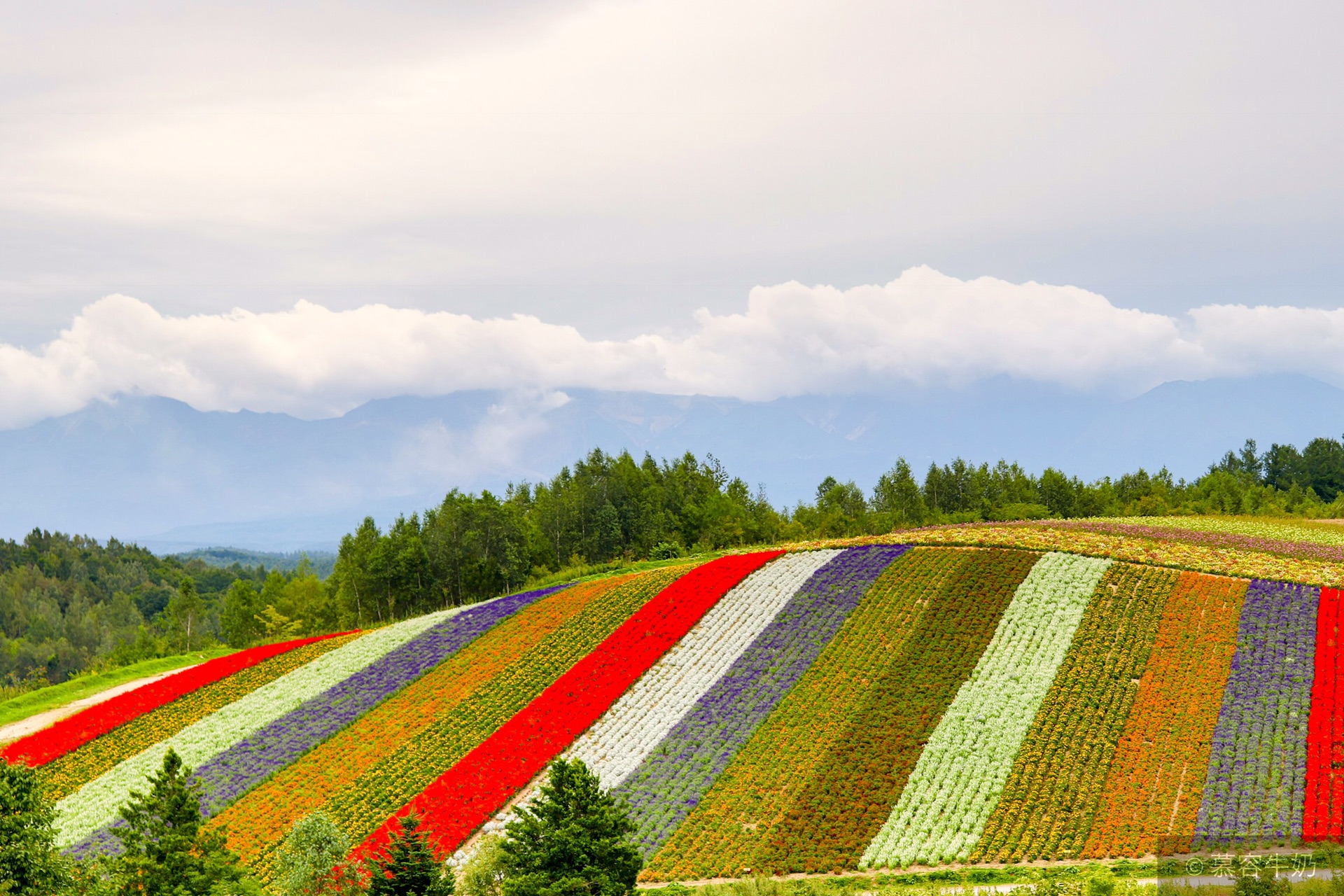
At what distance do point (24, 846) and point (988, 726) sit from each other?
2177cm

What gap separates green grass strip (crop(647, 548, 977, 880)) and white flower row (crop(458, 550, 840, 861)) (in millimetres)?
2877

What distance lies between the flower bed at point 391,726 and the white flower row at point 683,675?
5.14 m

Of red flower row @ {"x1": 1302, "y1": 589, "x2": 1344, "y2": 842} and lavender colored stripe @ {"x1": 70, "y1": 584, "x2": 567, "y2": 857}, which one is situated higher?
lavender colored stripe @ {"x1": 70, "y1": 584, "x2": 567, "y2": 857}

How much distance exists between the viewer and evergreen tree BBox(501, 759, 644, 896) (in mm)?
16938

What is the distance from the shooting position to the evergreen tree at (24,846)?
1766cm

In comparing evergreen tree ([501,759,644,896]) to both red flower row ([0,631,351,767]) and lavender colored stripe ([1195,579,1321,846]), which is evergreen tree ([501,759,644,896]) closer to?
lavender colored stripe ([1195,579,1321,846])

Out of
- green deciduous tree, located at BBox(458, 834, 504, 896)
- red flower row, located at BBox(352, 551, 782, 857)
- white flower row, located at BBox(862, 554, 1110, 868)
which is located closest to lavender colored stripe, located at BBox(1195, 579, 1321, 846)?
white flower row, located at BBox(862, 554, 1110, 868)

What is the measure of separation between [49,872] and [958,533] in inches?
1275

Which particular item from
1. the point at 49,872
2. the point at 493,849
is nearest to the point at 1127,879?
the point at 493,849

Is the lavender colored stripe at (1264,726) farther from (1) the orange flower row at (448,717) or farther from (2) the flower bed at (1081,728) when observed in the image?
(1) the orange flower row at (448,717)

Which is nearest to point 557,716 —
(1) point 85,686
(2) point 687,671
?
(2) point 687,671

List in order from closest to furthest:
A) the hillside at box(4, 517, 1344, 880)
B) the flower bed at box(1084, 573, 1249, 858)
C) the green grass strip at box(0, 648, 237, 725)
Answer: the flower bed at box(1084, 573, 1249, 858) < the hillside at box(4, 517, 1344, 880) < the green grass strip at box(0, 648, 237, 725)

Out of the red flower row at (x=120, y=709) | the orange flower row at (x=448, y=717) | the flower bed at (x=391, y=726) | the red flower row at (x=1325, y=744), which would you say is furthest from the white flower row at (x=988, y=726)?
the red flower row at (x=120, y=709)

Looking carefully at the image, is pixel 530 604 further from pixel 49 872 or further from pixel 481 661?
pixel 49 872
